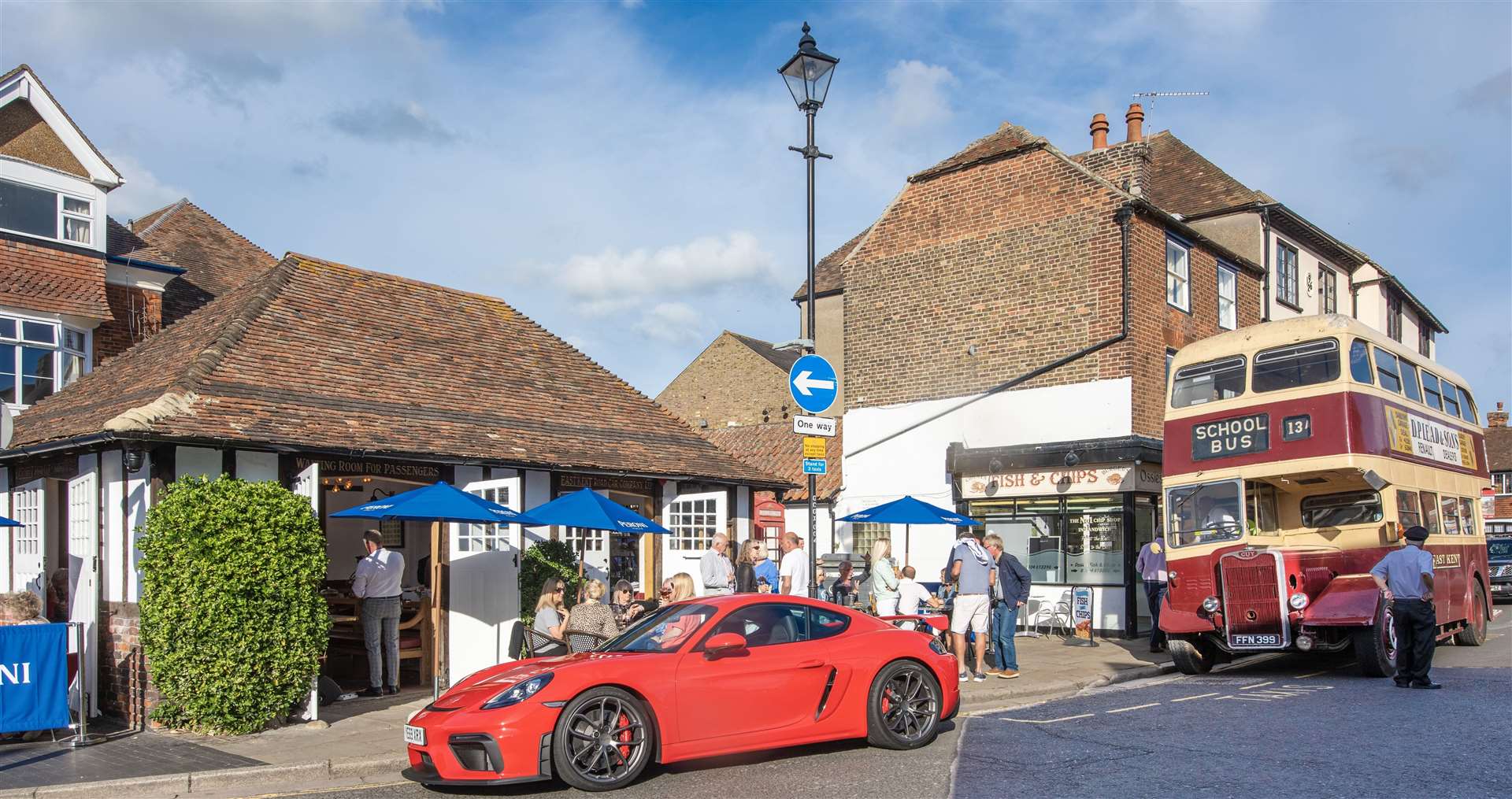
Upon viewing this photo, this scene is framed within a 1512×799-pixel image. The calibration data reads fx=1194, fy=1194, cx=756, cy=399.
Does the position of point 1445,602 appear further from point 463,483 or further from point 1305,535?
point 463,483

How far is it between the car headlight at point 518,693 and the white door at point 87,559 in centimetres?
551

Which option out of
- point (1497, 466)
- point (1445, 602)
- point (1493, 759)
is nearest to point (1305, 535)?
point (1445, 602)

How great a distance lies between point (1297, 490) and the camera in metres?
14.9

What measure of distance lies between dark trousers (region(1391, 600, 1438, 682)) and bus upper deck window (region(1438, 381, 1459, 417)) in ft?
19.1

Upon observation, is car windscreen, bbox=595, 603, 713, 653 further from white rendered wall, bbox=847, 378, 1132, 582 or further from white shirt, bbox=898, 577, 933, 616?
white rendered wall, bbox=847, 378, 1132, 582

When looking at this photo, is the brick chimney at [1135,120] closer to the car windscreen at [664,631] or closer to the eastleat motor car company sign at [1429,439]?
the eastleat motor car company sign at [1429,439]

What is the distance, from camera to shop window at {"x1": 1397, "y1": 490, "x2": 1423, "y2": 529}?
547 inches

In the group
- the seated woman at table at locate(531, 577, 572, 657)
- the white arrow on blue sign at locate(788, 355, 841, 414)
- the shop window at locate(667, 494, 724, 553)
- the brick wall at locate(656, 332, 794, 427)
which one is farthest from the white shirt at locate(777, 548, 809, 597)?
the brick wall at locate(656, 332, 794, 427)

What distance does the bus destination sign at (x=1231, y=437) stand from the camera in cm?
1422

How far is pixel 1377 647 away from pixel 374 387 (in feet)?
38.5

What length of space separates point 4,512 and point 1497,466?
226ft

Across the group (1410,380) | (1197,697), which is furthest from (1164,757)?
(1410,380)

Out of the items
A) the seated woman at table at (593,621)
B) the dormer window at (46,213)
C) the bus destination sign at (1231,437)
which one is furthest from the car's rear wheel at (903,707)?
the dormer window at (46,213)

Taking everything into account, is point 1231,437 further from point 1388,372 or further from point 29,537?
point 29,537
